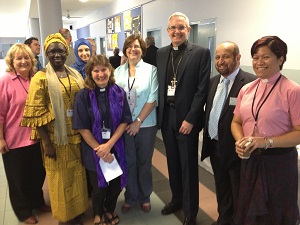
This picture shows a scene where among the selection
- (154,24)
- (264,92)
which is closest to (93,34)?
(154,24)

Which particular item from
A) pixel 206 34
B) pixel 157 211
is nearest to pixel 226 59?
pixel 157 211

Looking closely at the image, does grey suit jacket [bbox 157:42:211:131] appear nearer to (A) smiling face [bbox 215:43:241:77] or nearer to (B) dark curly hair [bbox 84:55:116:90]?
(A) smiling face [bbox 215:43:241:77]

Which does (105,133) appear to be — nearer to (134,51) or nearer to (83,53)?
(134,51)

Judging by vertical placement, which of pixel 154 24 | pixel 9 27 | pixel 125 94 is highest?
pixel 9 27

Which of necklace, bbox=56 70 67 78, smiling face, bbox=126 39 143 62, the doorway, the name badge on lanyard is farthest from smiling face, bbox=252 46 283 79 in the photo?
the doorway

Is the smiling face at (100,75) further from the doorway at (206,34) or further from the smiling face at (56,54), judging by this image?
the doorway at (206,34)

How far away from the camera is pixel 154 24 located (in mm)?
7531

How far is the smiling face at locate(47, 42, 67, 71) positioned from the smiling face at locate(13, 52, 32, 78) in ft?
1.03

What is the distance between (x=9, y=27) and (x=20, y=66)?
866 inches

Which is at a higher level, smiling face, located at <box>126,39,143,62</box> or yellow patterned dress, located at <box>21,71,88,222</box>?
smiling face, located at <box>126,39,143,62</box>

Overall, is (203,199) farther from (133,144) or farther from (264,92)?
(264,92)

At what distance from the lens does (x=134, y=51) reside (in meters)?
2.37

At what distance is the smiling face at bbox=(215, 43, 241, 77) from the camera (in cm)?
189

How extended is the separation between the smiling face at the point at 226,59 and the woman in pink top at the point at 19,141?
1.60 m
